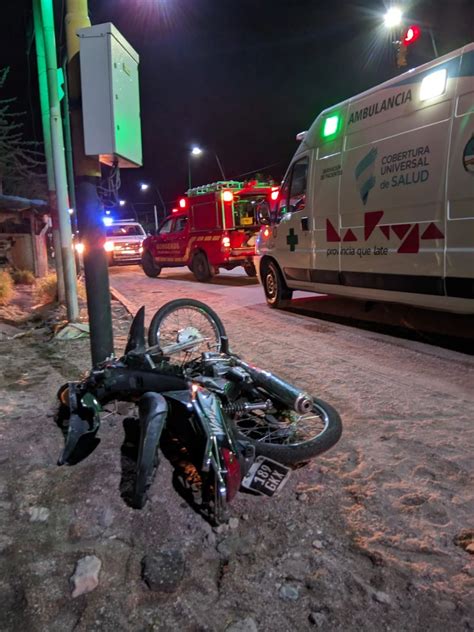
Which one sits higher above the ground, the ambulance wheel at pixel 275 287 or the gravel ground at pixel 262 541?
the ambulance wheel at pixel 275 287

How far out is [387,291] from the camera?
6.38 meters

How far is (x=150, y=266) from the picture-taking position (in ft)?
53.6

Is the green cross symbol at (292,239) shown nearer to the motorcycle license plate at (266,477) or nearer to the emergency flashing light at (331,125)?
the emergency flashing light at (331,125)

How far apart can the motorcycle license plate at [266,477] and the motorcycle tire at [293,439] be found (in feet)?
0.20

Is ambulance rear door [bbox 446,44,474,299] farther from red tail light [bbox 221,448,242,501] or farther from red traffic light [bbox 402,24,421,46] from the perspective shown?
red traffic light [bbox 402,24,421,46]

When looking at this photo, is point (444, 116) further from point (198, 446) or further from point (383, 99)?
point (198, 446)

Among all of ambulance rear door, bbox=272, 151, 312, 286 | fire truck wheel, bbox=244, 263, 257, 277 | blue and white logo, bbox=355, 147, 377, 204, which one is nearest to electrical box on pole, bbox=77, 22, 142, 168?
blue and white logo, bbox=355, 147, 377, 204

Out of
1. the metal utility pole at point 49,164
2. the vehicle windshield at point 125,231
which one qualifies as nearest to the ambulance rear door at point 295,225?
the metal utility pole at point 49,164

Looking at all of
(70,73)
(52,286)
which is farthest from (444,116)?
(52,286)

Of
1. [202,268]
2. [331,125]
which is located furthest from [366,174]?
[202,268]

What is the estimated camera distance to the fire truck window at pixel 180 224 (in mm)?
14641

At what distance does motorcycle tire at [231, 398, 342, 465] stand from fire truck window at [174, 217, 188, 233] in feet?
38.9

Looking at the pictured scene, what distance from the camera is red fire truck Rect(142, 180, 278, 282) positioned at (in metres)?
13.0

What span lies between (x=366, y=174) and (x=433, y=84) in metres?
1.26
